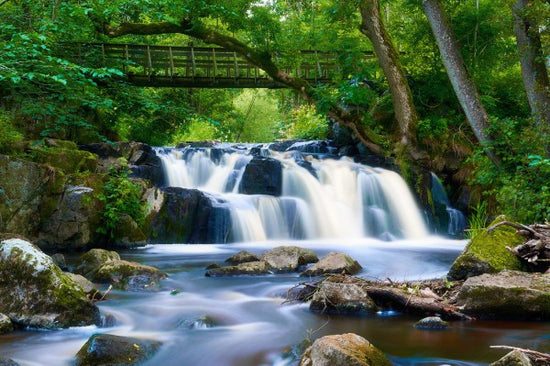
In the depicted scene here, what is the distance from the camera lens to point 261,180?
13.1 m

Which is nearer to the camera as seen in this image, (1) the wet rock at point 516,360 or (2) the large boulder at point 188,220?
(1) the wet rock at point 516,360

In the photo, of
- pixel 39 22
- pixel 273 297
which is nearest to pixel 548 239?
pixel 273 297

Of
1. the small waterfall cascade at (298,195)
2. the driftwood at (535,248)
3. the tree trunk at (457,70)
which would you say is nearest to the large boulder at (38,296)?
the driftwood at (535,248)

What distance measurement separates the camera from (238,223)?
1142 cm

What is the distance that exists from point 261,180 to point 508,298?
8.83 meters

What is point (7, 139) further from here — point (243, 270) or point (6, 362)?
point (6, 362)

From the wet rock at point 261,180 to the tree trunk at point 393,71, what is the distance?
160 inches

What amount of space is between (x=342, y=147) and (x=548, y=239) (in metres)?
10.7

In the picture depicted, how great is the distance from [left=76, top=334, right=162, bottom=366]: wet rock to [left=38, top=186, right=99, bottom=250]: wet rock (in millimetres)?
6267

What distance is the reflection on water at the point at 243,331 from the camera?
13.7ft

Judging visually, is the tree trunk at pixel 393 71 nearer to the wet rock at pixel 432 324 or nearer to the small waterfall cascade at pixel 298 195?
the small waterfall cascade at pixel 298 195

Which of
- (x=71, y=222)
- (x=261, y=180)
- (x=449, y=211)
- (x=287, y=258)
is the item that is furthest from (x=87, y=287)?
(x=449, y=211)

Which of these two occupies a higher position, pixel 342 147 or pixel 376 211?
pixel 342 147

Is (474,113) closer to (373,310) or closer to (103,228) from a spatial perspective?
(373,310)
